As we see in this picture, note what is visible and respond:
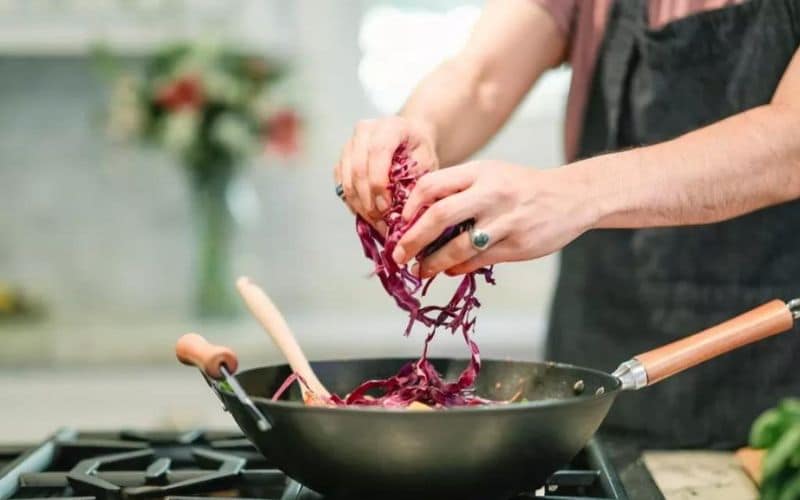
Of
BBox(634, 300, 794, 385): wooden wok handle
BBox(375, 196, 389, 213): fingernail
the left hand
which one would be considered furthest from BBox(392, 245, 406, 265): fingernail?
BBox(634, 300, 794, 385): wooden wok handle

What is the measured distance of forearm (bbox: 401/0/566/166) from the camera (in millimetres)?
1519

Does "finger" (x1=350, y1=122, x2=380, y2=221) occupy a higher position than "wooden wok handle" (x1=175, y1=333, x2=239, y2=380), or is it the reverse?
"finger" (x1=350, y1=122, x2=380, y2=221)

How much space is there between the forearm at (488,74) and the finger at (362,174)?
35 centimetres

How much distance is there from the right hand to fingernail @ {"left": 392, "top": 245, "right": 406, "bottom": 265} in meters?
0.13

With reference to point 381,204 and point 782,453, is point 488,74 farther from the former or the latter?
point 782,453

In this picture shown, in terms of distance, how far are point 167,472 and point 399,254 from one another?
0.32 meters

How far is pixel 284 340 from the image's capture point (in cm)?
112

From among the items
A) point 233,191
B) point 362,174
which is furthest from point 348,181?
point 233,191

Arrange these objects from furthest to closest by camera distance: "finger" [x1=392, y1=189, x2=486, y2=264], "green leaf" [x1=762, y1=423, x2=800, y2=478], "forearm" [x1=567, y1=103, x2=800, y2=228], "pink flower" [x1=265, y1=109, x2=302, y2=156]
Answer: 1. "pink flower" [x1=265, y1=109, x2=302, y2=156]
2. "forearm" [x1=567, y1=103, x2=800, y2=228]
3. "finger" [x1=392, y1=189, x2=486, y2=264]
4. "green leaf" [x1=762, y1=423, x2=800, y2=478]

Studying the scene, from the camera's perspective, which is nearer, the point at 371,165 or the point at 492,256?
the point at 492,256

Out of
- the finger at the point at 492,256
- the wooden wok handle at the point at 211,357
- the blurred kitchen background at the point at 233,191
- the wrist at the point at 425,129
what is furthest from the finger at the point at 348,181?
the blurred kitchen background at the point at 233,191

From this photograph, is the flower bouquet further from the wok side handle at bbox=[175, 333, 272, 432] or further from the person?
the wok side handle at bbox=[175, 333, 272, 432]

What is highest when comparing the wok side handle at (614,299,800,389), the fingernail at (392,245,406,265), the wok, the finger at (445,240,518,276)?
the fingernail at (392,245,406,265)

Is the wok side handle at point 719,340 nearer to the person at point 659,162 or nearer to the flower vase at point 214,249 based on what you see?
the person at point 659,162
